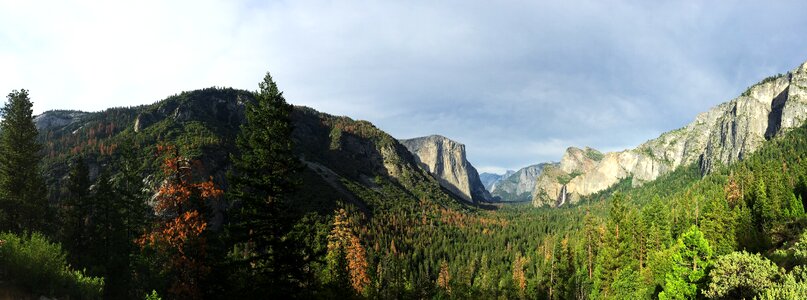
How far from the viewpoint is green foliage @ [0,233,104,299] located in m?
19.5

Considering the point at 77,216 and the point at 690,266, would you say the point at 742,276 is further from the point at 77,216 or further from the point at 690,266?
the point at 77,216

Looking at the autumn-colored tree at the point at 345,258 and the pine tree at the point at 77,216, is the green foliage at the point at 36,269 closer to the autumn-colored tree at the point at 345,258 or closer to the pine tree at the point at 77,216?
the pine tree at the point at 77,216

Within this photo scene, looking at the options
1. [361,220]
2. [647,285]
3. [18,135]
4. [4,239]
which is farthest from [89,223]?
[361,220]

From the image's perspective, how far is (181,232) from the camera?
62.9ft

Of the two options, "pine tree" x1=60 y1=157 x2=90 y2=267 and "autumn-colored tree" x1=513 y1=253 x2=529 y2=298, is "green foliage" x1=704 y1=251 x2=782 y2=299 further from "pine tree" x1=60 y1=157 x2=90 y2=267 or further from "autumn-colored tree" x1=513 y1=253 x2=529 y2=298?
"autumn-colored tree" x1=513 y1=253 x2=529 y2=298

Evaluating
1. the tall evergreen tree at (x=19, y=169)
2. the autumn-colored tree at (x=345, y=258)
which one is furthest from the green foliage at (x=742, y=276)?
the tall evergreen tree at (x=19, y=169)

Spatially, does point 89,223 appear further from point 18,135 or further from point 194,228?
point 194,228

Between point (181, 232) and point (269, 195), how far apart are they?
17.0 ft

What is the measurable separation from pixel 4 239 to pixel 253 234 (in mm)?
14444

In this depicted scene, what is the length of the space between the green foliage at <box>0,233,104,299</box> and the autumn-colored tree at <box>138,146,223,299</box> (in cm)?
589

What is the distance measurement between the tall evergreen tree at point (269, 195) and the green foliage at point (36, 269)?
29.7 feet

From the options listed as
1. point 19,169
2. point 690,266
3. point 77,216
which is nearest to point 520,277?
point 690,266

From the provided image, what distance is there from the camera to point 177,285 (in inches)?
754

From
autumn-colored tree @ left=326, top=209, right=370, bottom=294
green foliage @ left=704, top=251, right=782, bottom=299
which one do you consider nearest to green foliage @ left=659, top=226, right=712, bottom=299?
green foliage @ left=704, top=251, right=782, bottom=299
